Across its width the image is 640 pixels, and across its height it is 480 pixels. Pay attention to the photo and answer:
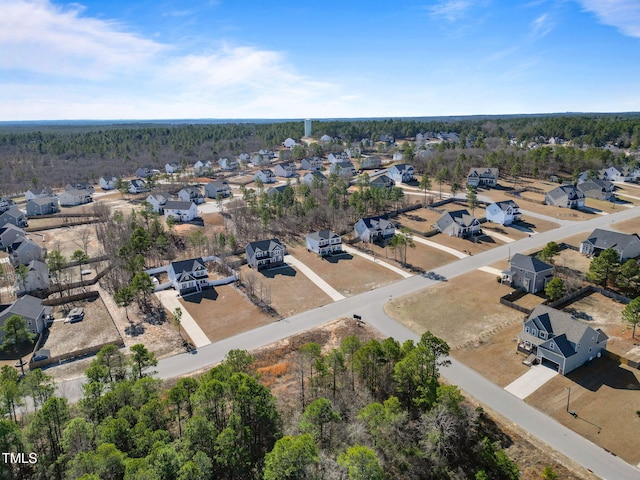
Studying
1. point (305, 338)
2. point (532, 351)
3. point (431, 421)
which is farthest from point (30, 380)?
point (532, 351)

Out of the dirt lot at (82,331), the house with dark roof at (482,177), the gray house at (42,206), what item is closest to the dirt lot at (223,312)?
the dirt lot at (82,331)

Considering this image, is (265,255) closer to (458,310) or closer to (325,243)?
(325,243)

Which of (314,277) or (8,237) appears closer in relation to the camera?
(314,277)

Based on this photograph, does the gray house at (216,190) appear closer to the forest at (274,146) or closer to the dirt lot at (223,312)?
the forest at (274,146)

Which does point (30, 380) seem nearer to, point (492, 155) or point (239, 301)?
point (239, 301)

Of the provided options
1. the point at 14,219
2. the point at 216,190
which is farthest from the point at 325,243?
the point at 14,219
